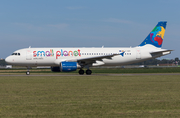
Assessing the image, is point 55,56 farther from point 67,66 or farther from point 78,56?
point 67,66

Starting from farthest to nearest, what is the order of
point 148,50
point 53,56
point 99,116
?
point 148,50 < point 53,56 < point 99,116

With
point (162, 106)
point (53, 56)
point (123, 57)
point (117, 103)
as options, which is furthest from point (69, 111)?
point (123, 57)

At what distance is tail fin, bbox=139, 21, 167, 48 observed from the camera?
131ft

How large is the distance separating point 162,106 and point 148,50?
1170 inches

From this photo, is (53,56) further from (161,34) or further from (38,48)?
(161,34)

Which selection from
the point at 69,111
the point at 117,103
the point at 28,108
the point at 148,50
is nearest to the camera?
the point at 69,111

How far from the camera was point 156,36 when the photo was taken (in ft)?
131

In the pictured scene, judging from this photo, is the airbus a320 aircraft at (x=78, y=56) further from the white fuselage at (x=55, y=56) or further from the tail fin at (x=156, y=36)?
the tail fin at (x=156, y=36)

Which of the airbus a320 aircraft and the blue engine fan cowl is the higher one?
the airbus a320 aircraft

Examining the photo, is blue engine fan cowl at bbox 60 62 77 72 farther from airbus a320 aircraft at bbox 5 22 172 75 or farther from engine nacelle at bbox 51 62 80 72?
airbus a320 aircraft at bbox 5 22 172 75

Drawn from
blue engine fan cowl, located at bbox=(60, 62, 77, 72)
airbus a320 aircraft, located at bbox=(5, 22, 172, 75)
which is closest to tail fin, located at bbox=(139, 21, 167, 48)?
airbus a320 aircraft, located at bbox=(5, 22, 172, 75)

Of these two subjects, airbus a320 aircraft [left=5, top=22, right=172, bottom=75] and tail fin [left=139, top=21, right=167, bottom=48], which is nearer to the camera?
airbus a320 aircraft [left=5, top=22, right=172, bottom=75]

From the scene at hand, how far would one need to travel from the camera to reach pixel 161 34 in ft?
131

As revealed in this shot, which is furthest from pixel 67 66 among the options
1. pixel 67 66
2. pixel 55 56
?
pixel 55 56
